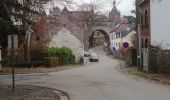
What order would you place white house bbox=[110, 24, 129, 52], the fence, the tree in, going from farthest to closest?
white house bbox=[110, 24, 129, 52], the fence, the tree

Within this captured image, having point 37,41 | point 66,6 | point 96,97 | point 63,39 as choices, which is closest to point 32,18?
point 66,6

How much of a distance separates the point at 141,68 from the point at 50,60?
689 inches

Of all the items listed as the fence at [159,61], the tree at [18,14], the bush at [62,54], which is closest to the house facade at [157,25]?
the fence at [159,61]

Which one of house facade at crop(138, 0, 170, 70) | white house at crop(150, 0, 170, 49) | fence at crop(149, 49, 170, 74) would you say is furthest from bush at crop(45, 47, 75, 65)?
fence at crop(149, 49, 170, 74)

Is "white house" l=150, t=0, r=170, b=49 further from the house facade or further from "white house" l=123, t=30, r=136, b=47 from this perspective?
"white house" l=123, t=30, r=136, b=47

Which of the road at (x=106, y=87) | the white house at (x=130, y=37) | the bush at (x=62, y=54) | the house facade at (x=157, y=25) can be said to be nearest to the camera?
the road at (x=106, y=87)

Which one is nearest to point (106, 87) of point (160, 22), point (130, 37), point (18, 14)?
point (18, 14)

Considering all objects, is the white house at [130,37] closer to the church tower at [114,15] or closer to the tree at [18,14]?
the church tower at [114,15]

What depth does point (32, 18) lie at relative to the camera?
29.1 metres

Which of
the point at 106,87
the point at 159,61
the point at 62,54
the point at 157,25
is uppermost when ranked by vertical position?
the point at 157,25

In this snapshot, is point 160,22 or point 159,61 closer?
point 159,61

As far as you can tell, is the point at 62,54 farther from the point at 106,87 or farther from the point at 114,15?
the point at 114,15

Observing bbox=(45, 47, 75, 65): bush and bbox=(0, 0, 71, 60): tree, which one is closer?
bbox=(0, 0, 71, 60): tree

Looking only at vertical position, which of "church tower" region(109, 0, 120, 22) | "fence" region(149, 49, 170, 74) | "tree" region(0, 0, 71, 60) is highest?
"church tower" region(109, 0, 120, 22)
